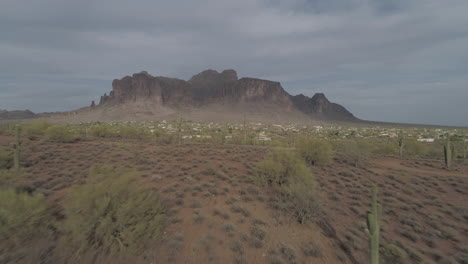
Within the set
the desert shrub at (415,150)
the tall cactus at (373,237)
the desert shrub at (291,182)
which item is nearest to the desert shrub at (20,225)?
the desert shrub at (291,182)

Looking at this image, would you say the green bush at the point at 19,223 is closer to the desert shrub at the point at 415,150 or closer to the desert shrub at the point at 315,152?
the desert shrub at the point at 315,152

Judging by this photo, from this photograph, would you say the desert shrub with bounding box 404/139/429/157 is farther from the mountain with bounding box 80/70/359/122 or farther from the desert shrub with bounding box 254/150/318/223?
the mountain with bounding box 80/70/359/122

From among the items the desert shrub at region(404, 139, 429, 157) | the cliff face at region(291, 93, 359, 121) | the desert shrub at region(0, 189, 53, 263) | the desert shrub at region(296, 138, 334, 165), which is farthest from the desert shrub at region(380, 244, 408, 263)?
the cliff face at region(291, 93, 359, 121)

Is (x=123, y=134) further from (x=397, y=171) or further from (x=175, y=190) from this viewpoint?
(x=397, y=171)

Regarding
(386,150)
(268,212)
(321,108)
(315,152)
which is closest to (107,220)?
(268,212)

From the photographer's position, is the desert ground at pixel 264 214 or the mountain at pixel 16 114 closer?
the desert ground at pixel 264 214

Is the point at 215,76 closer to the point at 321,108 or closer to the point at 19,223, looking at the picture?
the point at 321,108

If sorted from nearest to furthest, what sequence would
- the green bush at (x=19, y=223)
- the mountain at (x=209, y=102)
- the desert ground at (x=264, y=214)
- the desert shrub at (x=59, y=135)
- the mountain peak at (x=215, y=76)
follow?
the green bush at (x=19, y=223) → the desert ground at (x=264, y=214) → the desert shrub at (x=59, y=135) → the mountain at (x=209, y=102) → the mountain peak at (x=215, y=76)
